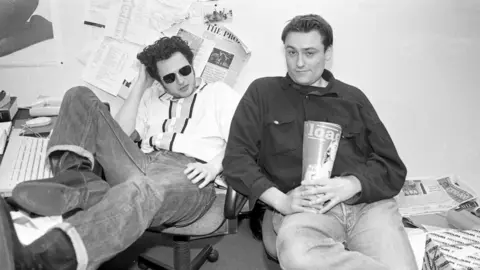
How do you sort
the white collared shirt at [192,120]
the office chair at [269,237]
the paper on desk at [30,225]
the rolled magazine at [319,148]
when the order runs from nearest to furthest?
the paper on desk at [30,225] < the rolled magazine at [319,148] < the office chair at [269,237] < the white collared shirt at [192,120]

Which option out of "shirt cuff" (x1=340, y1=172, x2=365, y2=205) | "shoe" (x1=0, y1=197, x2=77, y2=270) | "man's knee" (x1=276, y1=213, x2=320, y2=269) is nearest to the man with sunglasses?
"shoe" (x1=0, y1=197, x2=77, y2=270)

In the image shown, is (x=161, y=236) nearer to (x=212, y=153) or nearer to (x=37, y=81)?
(x=212, y=153)

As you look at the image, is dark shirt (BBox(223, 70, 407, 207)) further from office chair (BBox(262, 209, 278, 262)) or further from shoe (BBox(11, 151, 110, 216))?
shoe (BBox(11, 151, 110, 216))

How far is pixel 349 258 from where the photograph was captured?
130 cm

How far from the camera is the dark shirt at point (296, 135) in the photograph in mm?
1623

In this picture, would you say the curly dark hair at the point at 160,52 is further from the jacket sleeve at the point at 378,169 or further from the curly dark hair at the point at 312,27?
the jacket sleeve at the point at 378,169

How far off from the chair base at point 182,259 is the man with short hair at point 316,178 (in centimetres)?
43

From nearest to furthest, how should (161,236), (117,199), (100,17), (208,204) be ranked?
1. (117,199)
2. (208,204)
3. (100,17)
4. (161,236)

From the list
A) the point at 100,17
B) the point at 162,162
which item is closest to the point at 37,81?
the point at 100,17

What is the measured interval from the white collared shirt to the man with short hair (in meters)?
0.20

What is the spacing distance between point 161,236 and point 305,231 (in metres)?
1.16

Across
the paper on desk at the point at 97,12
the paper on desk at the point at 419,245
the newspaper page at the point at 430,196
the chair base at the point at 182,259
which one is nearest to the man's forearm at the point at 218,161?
the chair base at the point at 182,259

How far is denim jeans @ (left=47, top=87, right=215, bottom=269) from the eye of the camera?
1269 mm

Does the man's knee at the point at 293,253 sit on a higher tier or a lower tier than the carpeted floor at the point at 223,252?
higher
